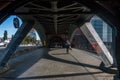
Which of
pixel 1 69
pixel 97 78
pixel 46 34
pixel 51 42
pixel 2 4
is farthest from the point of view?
pixel 51 42

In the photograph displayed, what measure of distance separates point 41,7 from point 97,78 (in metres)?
10.6

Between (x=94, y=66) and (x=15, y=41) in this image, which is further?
(x=15, y=41)

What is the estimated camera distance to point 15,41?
77.0 feet

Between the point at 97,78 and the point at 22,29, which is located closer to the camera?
the point at 97,78

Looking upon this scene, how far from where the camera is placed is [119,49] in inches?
469

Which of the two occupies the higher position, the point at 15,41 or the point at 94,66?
the point at 15,41

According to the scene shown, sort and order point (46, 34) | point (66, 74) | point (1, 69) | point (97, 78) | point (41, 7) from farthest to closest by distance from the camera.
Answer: point (46, 34) < point (41, 7) < point (1, 69) < point (66, 74) < point (97, 78)

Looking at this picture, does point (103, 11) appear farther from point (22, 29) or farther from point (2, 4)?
point (22, 29)

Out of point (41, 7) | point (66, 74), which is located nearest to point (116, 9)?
point (66, 74)

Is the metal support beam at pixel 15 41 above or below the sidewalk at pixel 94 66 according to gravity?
above

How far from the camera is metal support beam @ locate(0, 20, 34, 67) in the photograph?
21.8 metres

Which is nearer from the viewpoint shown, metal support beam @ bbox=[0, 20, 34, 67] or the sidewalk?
the sidewalk

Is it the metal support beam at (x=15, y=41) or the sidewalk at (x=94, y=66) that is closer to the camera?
the sidewalk at (x=94, y=66)

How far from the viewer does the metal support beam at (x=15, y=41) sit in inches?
858
